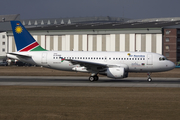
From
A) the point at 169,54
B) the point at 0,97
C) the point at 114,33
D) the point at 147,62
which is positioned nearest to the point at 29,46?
the point at 147,62

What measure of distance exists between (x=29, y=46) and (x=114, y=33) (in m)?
45.5

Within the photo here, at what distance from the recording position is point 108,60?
36312 millimetres

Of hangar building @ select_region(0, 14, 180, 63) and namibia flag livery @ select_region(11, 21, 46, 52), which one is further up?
hangar building @ select_region(0, 14, 180, 63)

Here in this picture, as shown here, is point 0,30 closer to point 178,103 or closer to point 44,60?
point 44,60

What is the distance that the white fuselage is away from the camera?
1420 inches

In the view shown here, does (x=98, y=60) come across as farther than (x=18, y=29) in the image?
No

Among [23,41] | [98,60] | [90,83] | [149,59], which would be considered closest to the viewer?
[90,83]

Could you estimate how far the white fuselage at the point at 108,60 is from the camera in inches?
1420

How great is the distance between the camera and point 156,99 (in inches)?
808

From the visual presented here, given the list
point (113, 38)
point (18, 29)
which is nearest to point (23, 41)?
point (18, 29)

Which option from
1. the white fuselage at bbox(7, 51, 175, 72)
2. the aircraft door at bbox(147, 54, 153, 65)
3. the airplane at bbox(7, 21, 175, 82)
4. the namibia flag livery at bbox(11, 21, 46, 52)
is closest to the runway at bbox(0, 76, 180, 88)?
the airplane at bbox(7, 21, 175, 82)

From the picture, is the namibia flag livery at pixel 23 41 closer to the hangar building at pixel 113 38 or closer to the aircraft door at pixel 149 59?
the aircraft door at pixel 149 59

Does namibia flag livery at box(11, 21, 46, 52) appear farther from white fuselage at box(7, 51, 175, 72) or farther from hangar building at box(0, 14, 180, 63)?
hangar building at box(0, 14, 180, 63)

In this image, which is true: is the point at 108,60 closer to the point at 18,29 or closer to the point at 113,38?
the point at 18,29
